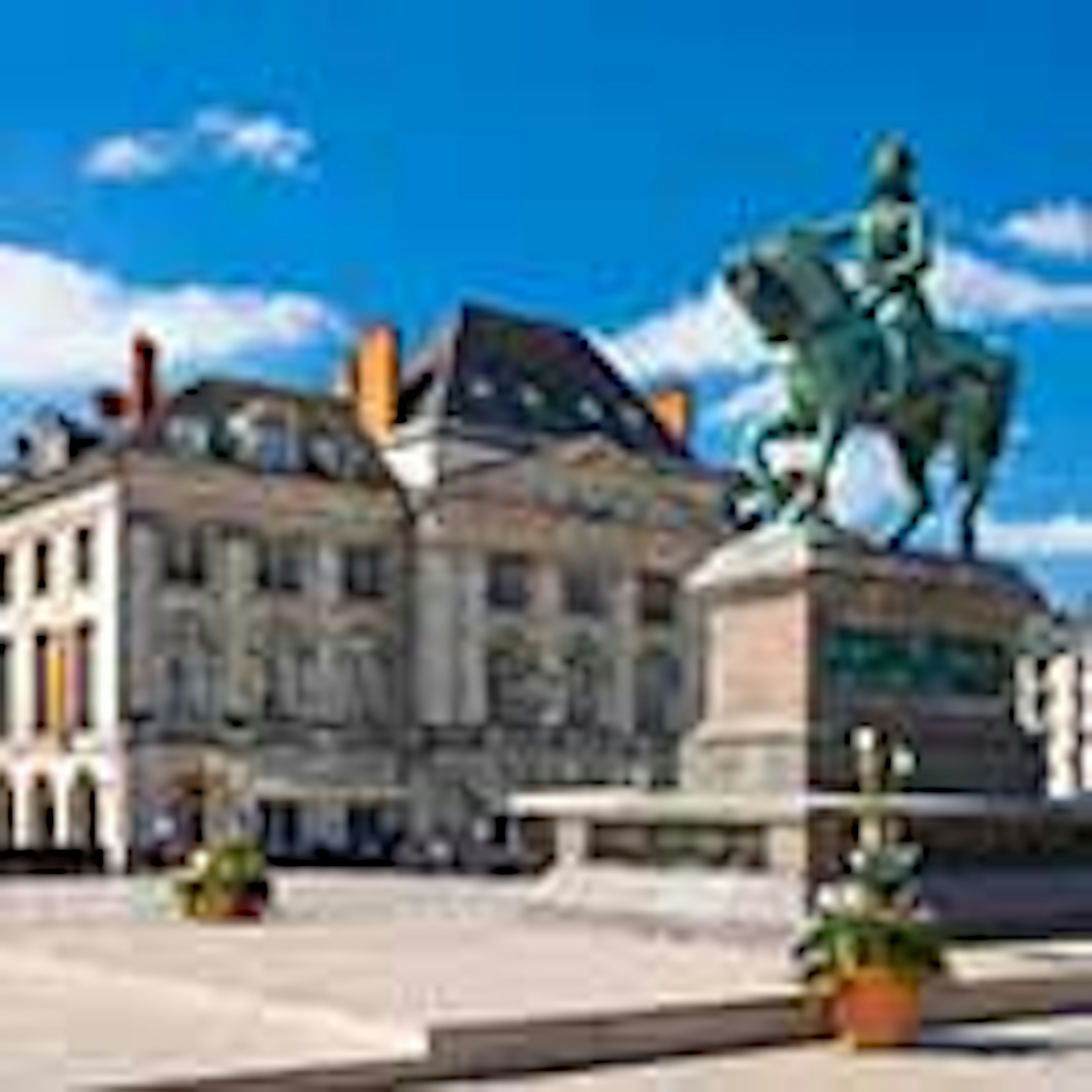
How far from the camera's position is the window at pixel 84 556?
6688cm

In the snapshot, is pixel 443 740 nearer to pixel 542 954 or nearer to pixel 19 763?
pixel 19 763

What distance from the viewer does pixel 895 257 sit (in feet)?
82.6

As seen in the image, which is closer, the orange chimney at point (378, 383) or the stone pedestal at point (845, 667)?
the stone pedestal at point (845, 667)

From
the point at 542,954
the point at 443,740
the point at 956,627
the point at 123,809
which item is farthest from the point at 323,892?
the point at 443,740

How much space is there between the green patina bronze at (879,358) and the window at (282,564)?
4444 cm

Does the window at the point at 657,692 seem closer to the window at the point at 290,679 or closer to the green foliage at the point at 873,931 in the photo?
the window at the point at 290,679

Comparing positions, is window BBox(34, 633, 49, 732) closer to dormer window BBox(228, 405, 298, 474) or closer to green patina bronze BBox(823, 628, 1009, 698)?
dormer window BBox(228, 405, 298, 474)

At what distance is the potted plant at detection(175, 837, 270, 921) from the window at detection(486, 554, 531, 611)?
46.6 metres

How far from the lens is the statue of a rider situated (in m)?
25.0

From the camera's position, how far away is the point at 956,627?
25.2 metres

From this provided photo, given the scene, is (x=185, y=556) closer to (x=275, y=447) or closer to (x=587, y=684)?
(x=275, y=447)

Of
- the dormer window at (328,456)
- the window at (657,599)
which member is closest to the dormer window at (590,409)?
the window at (657,599)

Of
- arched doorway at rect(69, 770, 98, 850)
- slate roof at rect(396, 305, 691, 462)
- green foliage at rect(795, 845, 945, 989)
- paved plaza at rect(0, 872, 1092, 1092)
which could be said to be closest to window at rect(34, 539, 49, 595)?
arched doorway at rect(69, 770, 98, 850)

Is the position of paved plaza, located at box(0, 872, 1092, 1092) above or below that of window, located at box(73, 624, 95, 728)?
below
